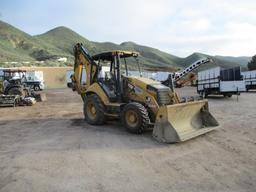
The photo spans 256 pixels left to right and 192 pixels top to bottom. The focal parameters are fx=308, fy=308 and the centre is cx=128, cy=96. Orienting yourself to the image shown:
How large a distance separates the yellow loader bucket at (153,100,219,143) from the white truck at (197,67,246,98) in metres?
10.9

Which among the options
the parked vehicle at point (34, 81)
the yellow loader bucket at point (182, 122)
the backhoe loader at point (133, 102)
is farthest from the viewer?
the parked vehicle at point (34, 81)

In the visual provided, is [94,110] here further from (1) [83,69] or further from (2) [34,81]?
(2) [34,81]

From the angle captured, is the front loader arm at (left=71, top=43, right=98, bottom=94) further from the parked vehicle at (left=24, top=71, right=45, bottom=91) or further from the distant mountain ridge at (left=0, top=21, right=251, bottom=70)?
the distant mountain ridge at (left=0, top=21, right=251, bottom=70)

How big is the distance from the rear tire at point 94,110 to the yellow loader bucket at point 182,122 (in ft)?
7.94

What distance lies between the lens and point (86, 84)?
10.4 m

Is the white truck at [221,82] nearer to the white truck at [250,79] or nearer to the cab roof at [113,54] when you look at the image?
the white truck at [250,79]

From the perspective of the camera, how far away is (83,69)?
35.0 feet

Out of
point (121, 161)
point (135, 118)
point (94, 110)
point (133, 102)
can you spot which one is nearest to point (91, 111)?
point (94, 110)

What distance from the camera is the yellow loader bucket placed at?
7355 millimetres

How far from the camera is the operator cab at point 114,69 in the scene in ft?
30.5

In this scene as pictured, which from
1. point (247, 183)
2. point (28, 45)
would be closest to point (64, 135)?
point (247, 183)

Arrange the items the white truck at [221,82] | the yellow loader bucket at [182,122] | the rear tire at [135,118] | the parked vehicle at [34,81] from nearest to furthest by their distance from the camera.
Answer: the yellow loader bucket at [182,122] < the rear tire at [135,118] < the white truck at [221,82] < the parked vehicle at [34,81]

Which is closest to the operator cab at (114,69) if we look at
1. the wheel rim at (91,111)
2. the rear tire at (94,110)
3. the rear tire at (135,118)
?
the rear tire at (94,110)

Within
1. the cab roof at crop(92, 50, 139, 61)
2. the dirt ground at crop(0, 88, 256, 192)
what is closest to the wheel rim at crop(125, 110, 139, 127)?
the dirt ground at crop(0, 88, 256, 192)
